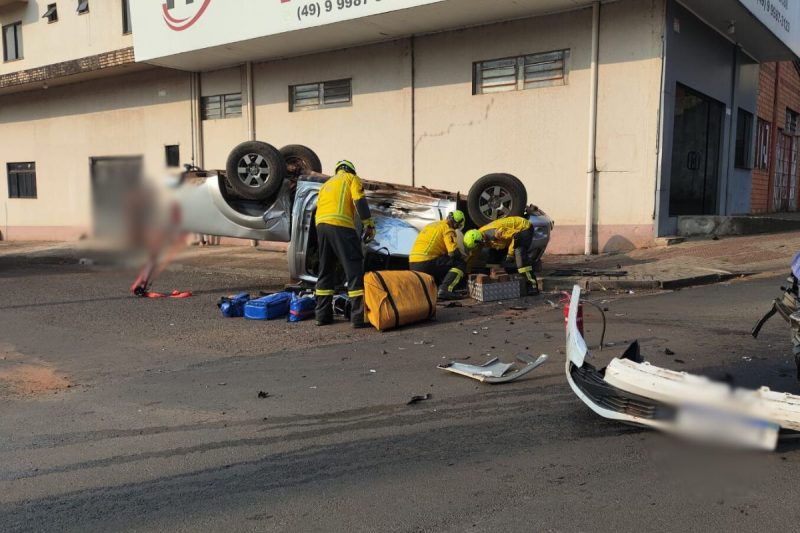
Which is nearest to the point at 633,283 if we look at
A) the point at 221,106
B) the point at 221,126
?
the point at 221,126

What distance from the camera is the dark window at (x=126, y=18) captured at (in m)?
4.97

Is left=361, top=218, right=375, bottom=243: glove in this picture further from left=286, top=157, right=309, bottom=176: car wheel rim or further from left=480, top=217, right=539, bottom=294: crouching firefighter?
left=286, top=157, right=309, bottom=176: car wheel rim

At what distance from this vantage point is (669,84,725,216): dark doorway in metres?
13.3

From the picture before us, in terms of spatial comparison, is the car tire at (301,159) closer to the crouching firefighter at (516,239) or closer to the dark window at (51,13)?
the crouching firefighter at (516,239)

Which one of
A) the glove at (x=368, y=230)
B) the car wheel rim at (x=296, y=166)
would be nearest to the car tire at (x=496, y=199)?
the glove at (x=368, y=230)

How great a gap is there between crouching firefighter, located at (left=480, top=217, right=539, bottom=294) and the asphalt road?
183 cm

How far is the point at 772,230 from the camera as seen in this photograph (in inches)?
523

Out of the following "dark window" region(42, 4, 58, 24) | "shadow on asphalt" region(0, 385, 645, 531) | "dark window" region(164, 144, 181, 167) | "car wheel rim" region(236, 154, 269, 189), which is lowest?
"shadow on asphalt" region(0, 385, 645, 531)

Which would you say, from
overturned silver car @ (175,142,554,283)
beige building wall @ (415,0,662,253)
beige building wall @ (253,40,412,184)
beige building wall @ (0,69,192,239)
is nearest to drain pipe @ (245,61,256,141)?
beige building wall @ (253,40,412,184)

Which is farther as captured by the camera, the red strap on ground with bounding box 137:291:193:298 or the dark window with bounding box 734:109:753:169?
the dark window with bounding box 734:109:753:169

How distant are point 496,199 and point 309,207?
3189mm

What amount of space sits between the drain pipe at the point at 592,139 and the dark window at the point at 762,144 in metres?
8.86

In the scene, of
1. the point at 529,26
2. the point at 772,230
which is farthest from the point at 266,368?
the point at 772,230

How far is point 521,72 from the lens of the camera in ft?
42.7
